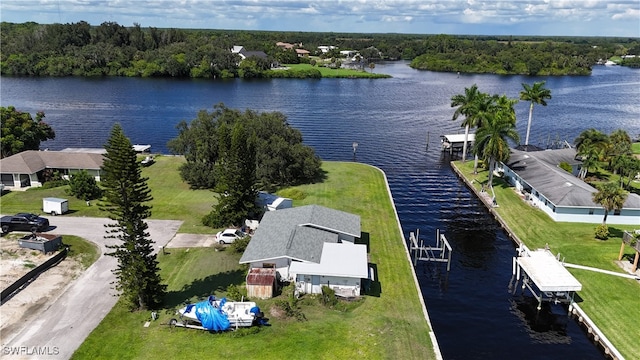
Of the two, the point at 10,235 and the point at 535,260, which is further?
the point at 10,235

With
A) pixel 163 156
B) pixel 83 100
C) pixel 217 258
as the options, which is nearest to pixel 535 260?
pixel 217 258

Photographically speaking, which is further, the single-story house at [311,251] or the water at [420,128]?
the water at [420,128]

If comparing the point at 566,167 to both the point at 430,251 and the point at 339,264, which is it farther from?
the point at 339,264

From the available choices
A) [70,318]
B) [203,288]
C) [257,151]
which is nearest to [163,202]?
[257,151]

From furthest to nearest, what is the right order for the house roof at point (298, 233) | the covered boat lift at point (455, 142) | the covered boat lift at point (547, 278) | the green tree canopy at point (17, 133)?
the covered boat lift at point (455, 142) → the green tree canopy at point (17, 133) → the house roof at point (298, 233) → the covered boat lift at point (547, 278)

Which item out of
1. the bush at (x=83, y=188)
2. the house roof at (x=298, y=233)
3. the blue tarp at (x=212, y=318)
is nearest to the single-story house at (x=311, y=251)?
the house roof at (x=298, y=233)

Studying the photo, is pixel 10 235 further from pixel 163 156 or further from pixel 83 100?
pixel 83 100

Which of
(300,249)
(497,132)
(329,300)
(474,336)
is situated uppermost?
(497,132)

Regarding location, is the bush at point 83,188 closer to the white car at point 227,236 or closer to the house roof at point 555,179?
the white car at point 227,236
